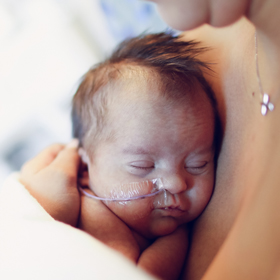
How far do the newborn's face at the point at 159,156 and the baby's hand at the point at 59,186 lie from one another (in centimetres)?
11

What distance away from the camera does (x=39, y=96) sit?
1.88m

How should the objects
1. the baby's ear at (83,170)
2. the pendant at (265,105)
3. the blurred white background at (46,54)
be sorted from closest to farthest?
the pendant at (265,105) < the baby's ear at (83,170) < the blurred white background at (46,54)

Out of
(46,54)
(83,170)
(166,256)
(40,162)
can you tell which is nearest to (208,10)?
(166,256)

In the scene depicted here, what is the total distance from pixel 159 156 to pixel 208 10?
1.47 feet

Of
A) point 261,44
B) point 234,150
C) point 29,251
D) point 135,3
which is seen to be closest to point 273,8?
point 261,44

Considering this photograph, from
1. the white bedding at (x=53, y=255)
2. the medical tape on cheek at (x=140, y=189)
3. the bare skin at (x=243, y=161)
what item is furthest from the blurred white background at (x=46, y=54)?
the white bedding at (x=53, y=255)

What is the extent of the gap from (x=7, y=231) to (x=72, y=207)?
0.89ft

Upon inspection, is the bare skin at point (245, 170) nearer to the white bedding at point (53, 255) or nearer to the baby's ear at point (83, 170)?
the white bedding at point (53, 255)

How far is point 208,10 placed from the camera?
1.71 ft

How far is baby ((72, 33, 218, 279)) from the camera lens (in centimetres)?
84

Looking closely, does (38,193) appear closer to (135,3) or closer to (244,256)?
(244,256)

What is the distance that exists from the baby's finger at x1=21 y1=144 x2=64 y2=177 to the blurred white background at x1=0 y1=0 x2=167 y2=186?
597mm

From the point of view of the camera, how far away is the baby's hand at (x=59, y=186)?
79cm

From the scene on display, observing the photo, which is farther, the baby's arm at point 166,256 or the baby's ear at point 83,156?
the baby's ear at point 83,156
